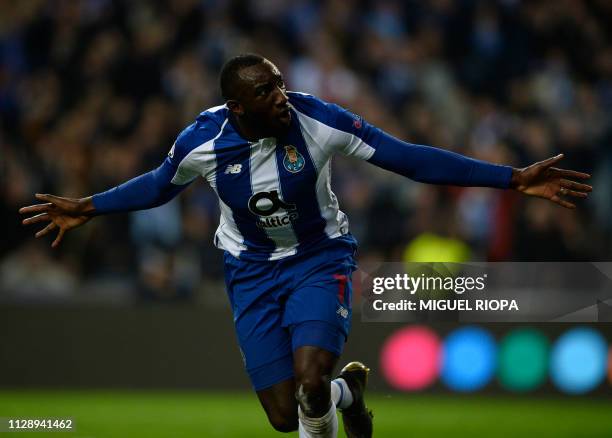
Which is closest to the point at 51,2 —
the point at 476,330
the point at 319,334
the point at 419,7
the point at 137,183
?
the point at 419,7

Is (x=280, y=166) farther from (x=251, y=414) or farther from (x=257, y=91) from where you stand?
(x=251, y=414)

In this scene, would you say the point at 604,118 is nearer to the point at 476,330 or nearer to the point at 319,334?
the point at 476,330

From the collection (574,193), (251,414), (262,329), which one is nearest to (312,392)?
(262,329)

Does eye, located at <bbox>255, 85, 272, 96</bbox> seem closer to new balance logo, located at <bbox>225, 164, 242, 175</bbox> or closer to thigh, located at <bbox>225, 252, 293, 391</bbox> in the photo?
new balance logo, located at <bbox>225, 164, 242, 175</bbox>

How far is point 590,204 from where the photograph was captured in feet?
38.2

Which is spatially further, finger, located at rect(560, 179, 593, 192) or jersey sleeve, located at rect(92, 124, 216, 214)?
jersey sleeve, located at rect(92, 124, 216, 214)

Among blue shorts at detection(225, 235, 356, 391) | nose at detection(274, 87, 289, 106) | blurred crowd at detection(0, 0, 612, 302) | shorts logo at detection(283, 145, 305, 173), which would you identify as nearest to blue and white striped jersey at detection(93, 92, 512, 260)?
shorts logo at detection(283, 145, 305, 173)

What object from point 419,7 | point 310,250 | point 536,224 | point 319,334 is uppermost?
point 419,7

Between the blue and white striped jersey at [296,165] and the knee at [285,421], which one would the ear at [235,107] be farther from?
the knee at [285,421]

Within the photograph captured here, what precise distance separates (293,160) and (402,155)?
22.1 inches

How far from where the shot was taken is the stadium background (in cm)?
962

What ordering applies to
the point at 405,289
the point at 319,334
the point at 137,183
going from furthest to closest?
the point at 405,289 < the point at 137,183 < the point at 319,334

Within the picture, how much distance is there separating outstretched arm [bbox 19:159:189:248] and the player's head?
0.63 metres

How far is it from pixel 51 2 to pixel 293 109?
327 inches
